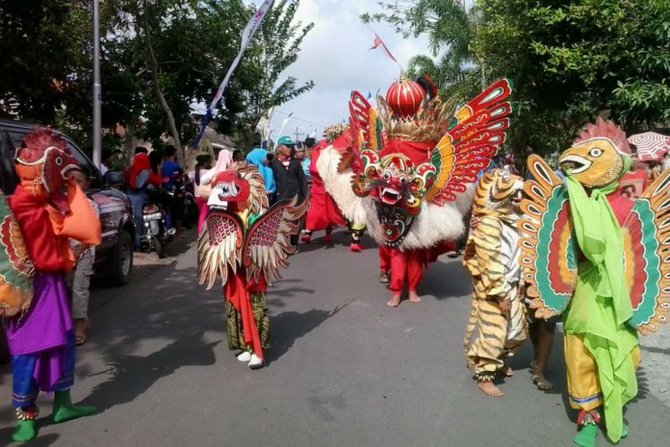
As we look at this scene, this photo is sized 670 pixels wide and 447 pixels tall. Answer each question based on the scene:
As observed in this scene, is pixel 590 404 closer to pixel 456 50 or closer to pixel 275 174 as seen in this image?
pixel 275 174

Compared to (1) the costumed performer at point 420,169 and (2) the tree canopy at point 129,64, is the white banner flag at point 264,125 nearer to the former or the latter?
(2) the tree canopy at point 129,64

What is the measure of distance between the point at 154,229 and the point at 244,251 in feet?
17.0

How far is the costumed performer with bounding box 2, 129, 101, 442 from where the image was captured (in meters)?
3.59

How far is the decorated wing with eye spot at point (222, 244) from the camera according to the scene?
468 centimetres

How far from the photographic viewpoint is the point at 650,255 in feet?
11.6

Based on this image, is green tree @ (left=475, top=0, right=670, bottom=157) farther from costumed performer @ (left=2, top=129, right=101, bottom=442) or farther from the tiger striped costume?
costumed performer @ (left=2, top=129, right=101, bottom=442)

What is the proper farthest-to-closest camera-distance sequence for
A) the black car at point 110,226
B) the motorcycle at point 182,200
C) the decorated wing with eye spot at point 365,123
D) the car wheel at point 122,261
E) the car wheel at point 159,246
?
1. the motorcycle at point 182,200
2. the car wheel at point 159,246
3. the car wheel at point 122,261
4. the decorated wing with eye spot at point 365,123
5. the black car at point 110,226

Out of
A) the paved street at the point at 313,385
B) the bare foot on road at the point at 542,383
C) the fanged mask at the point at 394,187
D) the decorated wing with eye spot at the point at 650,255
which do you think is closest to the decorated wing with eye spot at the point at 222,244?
the paved street at the point at 313,385

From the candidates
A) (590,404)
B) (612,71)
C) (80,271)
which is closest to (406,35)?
(612,71)

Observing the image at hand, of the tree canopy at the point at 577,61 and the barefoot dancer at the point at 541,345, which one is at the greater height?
the tree canopy at the point at 577,61

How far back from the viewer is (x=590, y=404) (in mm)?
3576

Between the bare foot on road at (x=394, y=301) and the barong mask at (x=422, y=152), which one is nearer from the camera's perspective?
the barong mask at (x=422, y=152)

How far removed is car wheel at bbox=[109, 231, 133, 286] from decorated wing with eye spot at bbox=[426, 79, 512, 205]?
3.79m

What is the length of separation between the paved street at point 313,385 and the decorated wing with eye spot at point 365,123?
1.84 m
